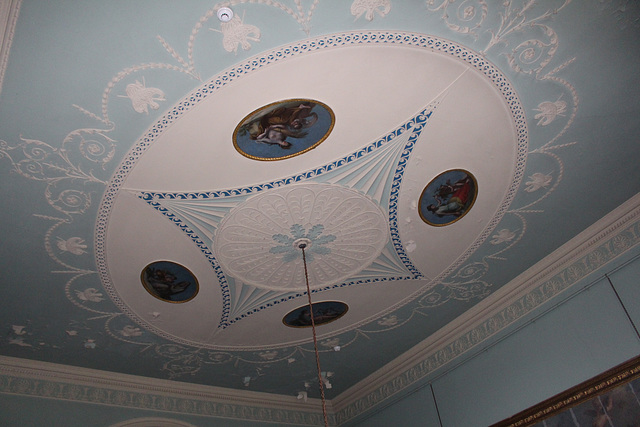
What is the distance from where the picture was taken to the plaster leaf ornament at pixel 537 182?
18.6 ft

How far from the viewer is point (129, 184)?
4.94 meters

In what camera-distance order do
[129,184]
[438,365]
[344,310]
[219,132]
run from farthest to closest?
[438,365] < [344,310] < [129,184] < [219,132]

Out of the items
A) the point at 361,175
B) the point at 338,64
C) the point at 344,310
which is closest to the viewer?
the point at 338,64

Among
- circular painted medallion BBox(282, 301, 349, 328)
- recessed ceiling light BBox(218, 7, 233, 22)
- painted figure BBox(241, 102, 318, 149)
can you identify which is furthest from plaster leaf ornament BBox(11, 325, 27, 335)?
recessed ceiling light BBox(218, 7, 233, 22)

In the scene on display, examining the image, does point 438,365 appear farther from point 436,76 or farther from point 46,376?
point 46,376

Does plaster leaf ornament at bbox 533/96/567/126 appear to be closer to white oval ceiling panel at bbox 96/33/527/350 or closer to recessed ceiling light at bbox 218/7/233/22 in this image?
white oval ceiling panel at bbox 96/33/527/350

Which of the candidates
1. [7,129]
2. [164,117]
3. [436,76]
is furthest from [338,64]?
[7,129]

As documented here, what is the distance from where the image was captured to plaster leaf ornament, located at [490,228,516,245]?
6.32 m

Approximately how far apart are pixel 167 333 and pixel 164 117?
392 cm

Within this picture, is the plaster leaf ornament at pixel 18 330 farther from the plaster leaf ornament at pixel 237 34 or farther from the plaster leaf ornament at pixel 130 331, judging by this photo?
the plaster leaf ornament at pixel 237 34

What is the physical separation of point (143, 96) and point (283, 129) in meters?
1.33

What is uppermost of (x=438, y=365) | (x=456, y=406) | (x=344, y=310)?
(x=344, y=310)

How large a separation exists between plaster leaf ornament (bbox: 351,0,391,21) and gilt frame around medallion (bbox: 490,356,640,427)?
16.2 feet

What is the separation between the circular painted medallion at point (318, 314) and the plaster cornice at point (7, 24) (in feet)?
15.6
